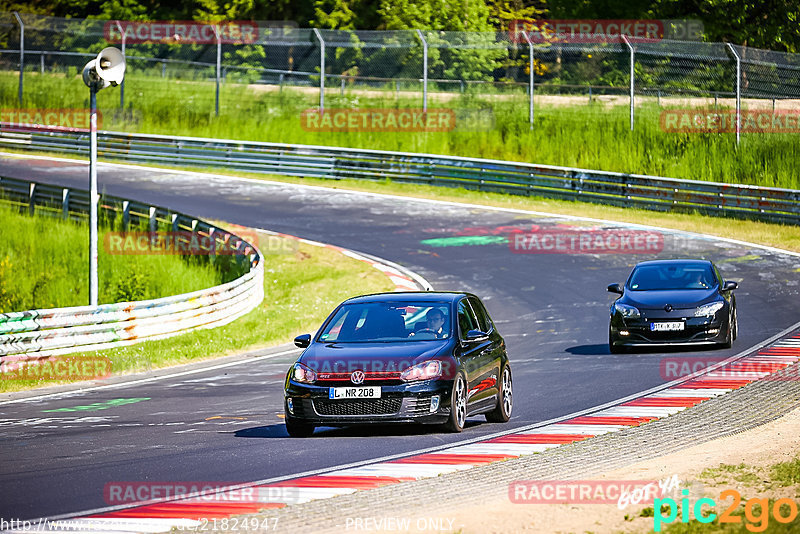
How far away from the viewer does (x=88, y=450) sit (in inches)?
442

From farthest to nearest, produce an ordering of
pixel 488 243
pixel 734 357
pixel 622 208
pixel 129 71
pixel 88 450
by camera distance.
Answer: pixel 129 71 < pixel 622 208 < pixel 488 243 < pixel 734 357 < pixel 88 450

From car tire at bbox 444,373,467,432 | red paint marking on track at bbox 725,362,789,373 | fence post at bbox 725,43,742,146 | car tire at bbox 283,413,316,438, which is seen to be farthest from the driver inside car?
fence post at bbox 725,43,742,146

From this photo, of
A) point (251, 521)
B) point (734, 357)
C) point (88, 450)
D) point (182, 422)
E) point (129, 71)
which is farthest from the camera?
point (129, 71)

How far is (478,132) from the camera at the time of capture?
140ft

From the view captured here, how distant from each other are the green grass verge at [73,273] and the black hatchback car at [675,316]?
10.3 metres

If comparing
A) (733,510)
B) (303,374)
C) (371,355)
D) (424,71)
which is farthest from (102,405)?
(424,71)

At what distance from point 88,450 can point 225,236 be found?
56.7 feet

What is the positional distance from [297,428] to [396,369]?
117 centimetres

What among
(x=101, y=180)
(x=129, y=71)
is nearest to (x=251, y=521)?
(x=101, y=180)

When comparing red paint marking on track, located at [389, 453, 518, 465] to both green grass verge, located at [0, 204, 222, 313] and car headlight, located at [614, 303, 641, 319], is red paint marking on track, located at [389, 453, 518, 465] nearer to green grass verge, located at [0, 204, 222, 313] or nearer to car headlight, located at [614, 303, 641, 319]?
car headlight, located at [614, 303, 641, 319]

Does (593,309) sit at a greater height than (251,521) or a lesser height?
lesser

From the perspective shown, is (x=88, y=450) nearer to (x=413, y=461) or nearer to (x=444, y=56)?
(x=413, y=461)

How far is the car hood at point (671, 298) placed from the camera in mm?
18406

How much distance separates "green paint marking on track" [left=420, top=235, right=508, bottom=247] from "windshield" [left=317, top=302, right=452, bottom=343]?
58.2ft
